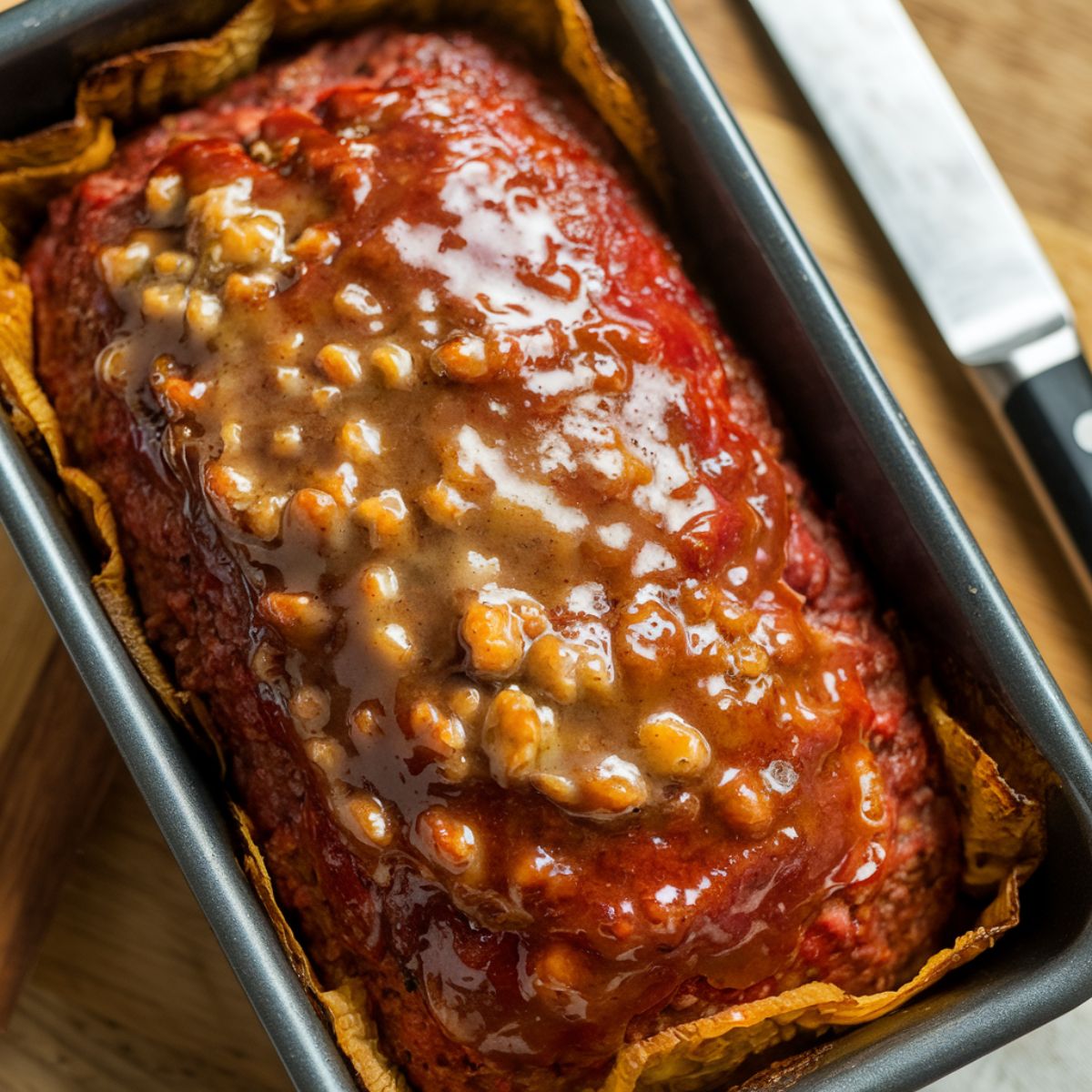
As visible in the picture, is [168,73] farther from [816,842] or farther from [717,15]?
[816,842]

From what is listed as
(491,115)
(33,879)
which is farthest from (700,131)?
(33,879)

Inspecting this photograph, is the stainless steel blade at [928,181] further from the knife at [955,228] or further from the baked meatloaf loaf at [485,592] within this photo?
the baked meatloaf loaf at [485,592]

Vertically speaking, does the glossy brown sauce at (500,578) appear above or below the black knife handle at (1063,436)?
above

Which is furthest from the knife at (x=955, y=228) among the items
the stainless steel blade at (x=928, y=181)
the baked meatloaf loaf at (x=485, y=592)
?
the baked meatloaf loaf at (x=485, y=592)

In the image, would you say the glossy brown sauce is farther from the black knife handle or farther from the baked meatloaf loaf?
the black knife handle

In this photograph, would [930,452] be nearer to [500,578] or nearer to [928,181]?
[928,181]

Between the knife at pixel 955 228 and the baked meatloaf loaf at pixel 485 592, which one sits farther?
the knife at pixel 955 228
